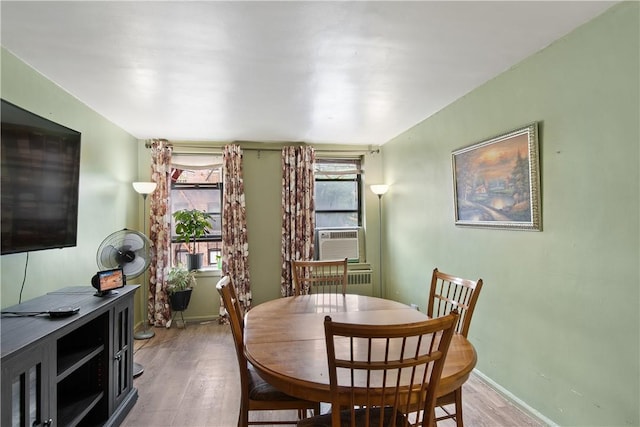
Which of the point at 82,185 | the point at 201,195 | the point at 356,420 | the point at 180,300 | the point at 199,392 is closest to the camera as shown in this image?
the point at 356,420

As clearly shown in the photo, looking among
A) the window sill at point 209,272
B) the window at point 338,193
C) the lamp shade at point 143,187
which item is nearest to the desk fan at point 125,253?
the lamp shade at point 143,187

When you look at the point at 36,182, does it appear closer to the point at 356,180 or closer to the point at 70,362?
the point at 70,362

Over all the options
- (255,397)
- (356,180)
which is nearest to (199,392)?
(255,397)

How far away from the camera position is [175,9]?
1.59 metres

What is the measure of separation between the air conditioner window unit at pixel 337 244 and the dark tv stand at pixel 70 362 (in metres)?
2.54

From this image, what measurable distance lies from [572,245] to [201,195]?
3.97 metres

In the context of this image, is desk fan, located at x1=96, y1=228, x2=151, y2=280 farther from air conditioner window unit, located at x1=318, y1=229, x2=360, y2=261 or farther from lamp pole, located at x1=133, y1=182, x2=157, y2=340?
air conditioner window unit, located at x1=318, y1=229, x2=360, y2=261

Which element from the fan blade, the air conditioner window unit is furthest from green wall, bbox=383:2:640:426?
the fan blade

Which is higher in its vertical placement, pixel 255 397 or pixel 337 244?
pixel 337 244

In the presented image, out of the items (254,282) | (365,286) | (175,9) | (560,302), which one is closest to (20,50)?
(175,9)

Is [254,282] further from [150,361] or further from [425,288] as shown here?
[425,288]

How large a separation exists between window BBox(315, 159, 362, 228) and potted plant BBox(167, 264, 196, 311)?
6.11 ft

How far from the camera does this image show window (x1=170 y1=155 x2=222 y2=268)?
4293mm

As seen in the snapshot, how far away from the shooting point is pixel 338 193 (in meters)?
4.77
